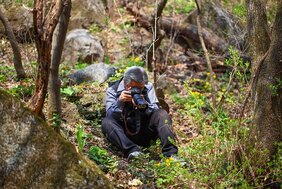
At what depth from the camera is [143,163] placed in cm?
509

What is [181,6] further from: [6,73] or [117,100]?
[117,100]

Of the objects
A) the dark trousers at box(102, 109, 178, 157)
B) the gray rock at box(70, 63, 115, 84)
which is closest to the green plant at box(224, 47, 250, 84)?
the dark trousers at box(102, 109, 178, 157)

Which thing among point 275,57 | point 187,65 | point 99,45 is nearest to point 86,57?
point 99,45

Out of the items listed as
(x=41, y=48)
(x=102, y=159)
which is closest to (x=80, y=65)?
(x=102, y=159)

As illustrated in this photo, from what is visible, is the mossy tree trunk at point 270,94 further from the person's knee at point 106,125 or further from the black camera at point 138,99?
the person's knee at point 106,125

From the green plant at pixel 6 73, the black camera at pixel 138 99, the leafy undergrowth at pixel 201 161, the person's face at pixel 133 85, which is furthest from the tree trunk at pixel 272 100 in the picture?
the green plant at pixel 6 73

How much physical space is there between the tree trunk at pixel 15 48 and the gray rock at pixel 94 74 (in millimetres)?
997

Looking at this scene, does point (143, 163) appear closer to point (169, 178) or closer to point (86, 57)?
point (169, 178)

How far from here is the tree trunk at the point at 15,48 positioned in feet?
23.8

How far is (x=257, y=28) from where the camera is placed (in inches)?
189

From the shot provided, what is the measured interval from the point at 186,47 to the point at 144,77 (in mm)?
7590

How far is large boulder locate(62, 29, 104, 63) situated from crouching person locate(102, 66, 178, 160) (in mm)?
4730

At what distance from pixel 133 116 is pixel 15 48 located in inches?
111

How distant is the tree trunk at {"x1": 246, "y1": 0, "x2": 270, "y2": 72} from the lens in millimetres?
4727
